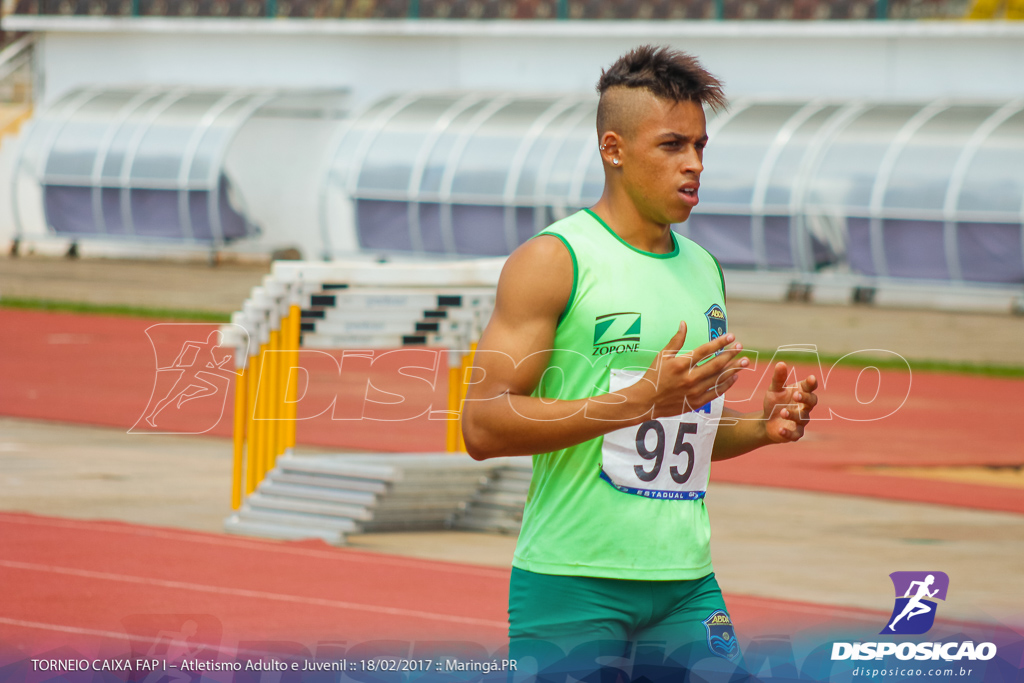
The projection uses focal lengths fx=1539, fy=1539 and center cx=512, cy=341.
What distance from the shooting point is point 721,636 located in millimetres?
3518

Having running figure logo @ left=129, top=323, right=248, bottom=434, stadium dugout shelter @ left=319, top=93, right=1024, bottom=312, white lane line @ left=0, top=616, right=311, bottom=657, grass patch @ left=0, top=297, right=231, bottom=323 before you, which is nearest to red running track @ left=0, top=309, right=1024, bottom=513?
running figure logo @ left=129, top=323, right=248, bottom=434

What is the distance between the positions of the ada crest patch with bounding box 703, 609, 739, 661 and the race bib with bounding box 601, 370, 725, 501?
28 centimetres

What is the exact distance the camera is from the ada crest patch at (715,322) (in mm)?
3588

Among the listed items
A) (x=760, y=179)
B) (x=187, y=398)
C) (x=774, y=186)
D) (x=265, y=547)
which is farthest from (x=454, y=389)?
(x=760, y=179)

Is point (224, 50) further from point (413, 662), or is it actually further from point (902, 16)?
point (413, 662)

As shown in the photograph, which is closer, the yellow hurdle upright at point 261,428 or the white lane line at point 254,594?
the white lane line at point 254,594

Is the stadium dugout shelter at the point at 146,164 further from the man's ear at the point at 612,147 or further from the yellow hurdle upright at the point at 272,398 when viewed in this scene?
the man's ear at the point at 612,147

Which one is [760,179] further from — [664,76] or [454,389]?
[664,76]

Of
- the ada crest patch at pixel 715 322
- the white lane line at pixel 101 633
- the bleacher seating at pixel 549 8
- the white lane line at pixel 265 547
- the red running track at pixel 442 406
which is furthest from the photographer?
the bleacher seating at pixel 549 8

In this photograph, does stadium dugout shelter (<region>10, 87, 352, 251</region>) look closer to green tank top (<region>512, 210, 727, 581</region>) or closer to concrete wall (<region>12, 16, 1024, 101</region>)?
concrete wall (<region>12, 16, 1024, 101</region>)

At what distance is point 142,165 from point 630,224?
3475 cm

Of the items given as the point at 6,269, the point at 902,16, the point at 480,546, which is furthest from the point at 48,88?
the point at 480,546

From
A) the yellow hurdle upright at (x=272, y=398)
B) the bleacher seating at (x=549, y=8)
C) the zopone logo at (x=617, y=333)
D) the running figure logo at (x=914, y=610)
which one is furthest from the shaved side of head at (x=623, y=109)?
the bleacher seating at (x=549, y=8)

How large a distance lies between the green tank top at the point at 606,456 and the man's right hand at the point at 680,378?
0.79ft
